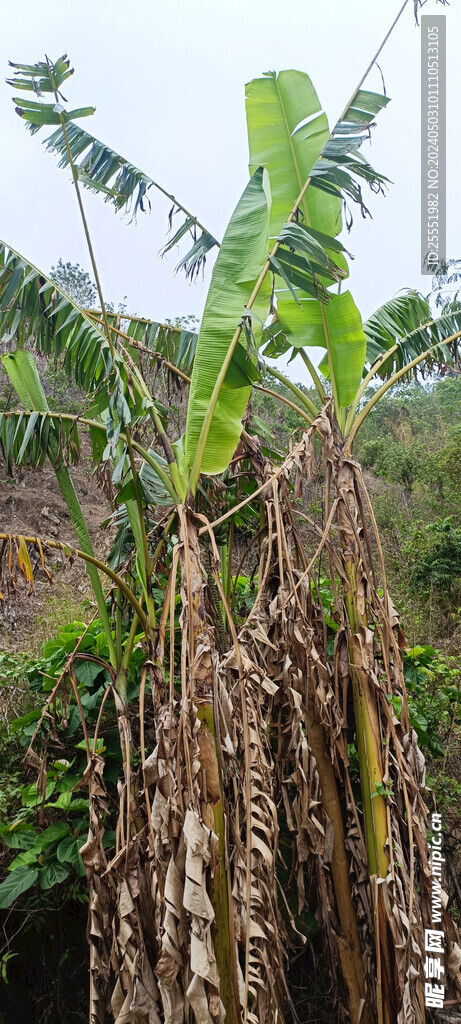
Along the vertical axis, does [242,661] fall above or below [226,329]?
below

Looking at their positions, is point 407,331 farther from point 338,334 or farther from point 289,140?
point 289,140

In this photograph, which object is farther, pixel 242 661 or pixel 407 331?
pixel 407 331

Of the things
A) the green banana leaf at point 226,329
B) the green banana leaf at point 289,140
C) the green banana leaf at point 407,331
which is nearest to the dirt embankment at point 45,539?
the green banana leaf at point 226,329

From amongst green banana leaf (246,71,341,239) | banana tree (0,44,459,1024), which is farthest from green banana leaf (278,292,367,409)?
green banana leaf (246,71,341,239)

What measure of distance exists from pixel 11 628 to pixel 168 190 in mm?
5047

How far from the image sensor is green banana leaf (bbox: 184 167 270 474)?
11.0 ft

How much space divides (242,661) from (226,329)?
1.68 metres

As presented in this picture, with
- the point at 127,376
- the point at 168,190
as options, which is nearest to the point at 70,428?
the point at 127,376

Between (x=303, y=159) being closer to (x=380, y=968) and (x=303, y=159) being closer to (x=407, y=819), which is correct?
→ (x=407, y=819)

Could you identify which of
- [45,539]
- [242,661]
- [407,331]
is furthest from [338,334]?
[45,539]

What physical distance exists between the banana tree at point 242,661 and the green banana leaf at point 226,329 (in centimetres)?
1

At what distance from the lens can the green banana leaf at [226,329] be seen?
335cm

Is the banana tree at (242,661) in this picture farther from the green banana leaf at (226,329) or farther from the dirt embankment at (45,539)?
the dirt embankment at (45,539)

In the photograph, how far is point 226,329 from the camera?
3344 mm
